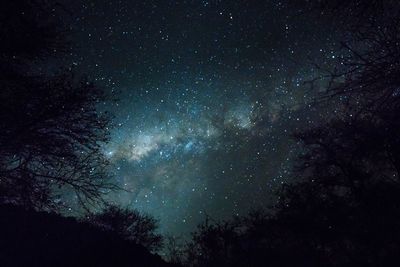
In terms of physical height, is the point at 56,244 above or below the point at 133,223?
below

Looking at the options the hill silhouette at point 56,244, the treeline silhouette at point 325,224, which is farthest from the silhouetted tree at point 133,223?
the hill silhouette at point 56,244

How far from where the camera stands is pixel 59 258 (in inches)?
275

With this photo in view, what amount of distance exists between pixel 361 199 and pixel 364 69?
23.9 meters

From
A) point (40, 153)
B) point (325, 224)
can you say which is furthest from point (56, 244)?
point (325, 224)

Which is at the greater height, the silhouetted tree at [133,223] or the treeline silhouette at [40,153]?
the silhouetted tree at [133,223]

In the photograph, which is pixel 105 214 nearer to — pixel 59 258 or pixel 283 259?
pixel 283 259

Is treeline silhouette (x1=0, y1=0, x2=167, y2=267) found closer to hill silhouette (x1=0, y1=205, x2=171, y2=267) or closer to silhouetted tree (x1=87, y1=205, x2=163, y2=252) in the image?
hill silhouette (x1=0, y1=205, x2=171, y2=267)

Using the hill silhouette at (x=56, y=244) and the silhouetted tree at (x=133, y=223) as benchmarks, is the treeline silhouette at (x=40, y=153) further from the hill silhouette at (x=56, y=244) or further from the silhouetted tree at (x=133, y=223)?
the silhouetted tree at (x=133, y=223)

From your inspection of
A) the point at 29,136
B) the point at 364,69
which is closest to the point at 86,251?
the point at 29,136

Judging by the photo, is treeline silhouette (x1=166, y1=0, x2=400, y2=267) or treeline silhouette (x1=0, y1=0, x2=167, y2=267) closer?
treeline silhouette (x1=0, y1=0, x2=167, y2=267)

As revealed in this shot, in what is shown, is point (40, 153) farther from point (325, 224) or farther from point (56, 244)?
point (325, 224)

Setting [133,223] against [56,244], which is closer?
[56,244]

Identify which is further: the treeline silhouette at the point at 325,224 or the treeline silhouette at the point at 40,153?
the treeline silhouette at the point at 325,224

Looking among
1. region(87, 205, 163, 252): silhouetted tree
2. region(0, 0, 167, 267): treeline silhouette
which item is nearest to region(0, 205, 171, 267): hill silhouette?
region(0, 0, 167, 267): treeline silhouette
